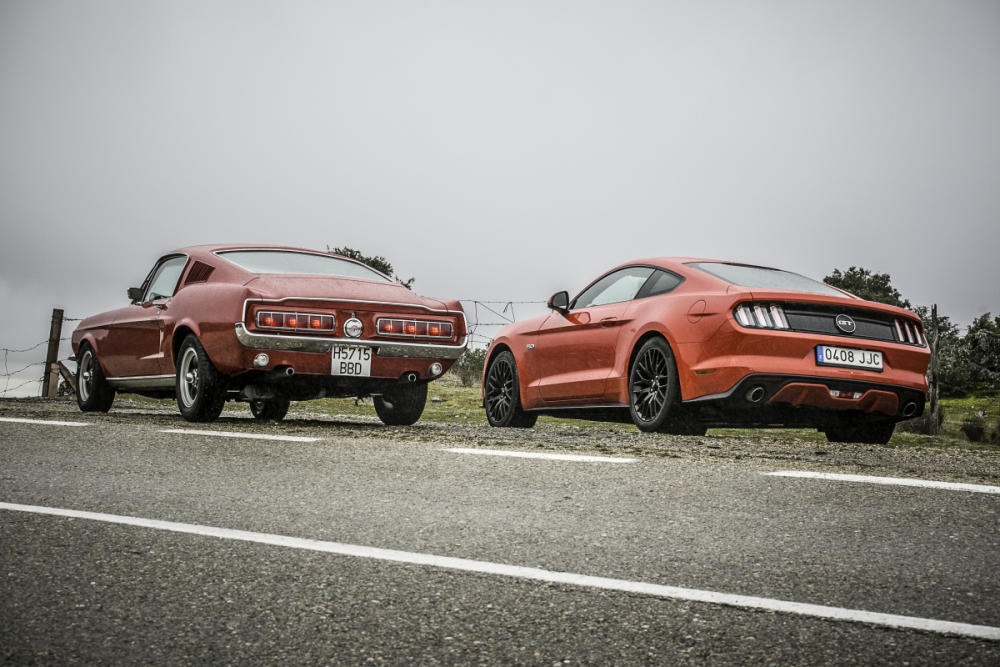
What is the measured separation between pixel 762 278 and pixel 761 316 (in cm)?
86

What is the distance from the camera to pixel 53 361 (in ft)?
62.6

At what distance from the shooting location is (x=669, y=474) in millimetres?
5785

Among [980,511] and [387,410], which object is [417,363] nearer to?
[387,410]

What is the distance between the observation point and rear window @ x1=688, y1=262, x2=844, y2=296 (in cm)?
794

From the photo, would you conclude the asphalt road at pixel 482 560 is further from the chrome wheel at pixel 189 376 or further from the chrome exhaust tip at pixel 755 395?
the chrome wheel at pixel 189 376

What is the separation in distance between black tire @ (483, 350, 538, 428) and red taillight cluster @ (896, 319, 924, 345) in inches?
139

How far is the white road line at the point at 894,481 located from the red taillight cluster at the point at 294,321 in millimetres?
4030

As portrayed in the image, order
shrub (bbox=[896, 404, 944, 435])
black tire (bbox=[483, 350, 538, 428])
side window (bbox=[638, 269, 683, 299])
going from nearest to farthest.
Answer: side window (bbox=[638, 269, 683, 299])
black tire (bbox=[483, 350, 538, 428])
shrub (bbox=[896, 404, 944, 435])

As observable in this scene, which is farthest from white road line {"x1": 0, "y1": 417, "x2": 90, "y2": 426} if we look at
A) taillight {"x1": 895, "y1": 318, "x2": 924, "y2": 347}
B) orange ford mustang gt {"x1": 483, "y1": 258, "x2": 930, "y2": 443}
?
taillight {"x1": 895, "y1": 318, "x2": 924, "y2": 347}

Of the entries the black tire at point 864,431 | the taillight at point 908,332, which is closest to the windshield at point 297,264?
the black tire at point 864,431

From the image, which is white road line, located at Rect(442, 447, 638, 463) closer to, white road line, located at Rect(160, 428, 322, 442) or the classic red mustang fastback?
white road line, located at Rect(160, 428, 322, 442)

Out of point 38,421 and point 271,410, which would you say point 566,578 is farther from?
point 271,410

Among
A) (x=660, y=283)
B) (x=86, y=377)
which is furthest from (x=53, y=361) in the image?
(x=660, y=283)

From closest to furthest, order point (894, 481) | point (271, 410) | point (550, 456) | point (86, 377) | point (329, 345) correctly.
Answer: point (894, 481), point (550, 456), point (329, 345), point (271, 410), point (86, 377)
